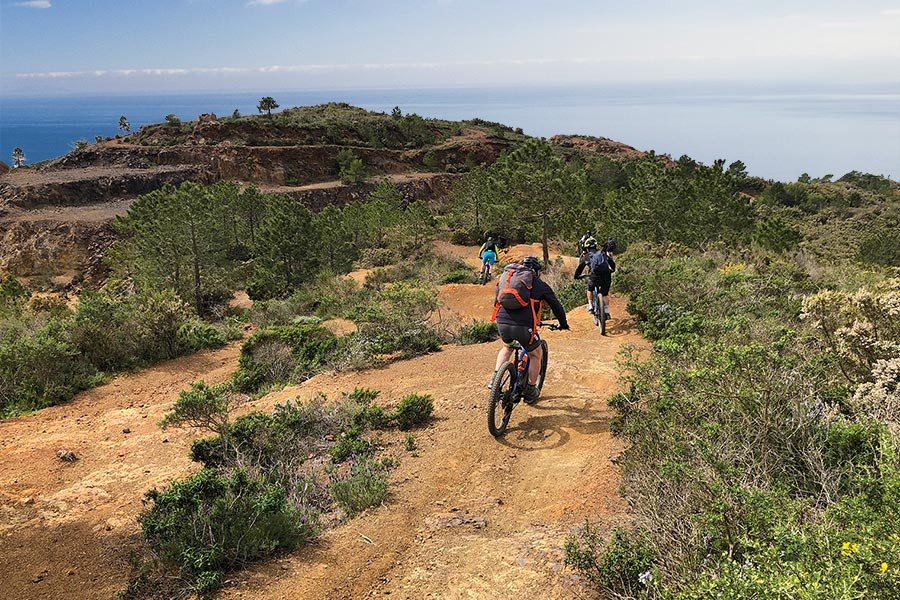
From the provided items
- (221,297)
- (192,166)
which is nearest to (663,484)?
(221,297)

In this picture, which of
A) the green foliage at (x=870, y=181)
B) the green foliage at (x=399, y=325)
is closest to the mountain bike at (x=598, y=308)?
the green foliage at (x=399, y=325)

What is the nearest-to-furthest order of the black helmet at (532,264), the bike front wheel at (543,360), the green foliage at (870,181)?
the black helmet at (532,264), the bike front wheel at (543,360), the green foliage at (870,181)

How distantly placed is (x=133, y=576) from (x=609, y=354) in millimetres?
6727

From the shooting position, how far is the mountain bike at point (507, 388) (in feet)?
18.2

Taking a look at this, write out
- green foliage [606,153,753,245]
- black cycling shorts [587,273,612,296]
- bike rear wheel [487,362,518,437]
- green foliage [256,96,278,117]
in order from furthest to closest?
1. green foliage [256,96,278,117]
2. green foliage [606,153,753,245]
3. black cycling shorts [587,273,612,296]
4. bike rear wheel [487,362,518,437]

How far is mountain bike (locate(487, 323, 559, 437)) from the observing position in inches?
219

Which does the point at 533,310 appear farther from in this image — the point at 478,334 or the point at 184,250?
the point at 184,250

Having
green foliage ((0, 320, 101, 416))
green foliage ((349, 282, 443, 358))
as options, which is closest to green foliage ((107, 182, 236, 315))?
green foliage ((0, 320, 101, 416))

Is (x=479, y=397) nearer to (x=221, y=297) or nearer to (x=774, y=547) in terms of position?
(x=774, y=547)

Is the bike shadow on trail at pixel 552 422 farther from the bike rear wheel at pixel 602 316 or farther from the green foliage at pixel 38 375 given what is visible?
the green foliage at pixel 38 375

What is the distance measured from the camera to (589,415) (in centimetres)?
614

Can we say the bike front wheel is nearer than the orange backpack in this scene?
No

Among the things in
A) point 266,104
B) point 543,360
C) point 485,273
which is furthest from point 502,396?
point 266,104

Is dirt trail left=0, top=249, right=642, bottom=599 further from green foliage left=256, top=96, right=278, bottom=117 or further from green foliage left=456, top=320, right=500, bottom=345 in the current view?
green foliage left=256, top=96, right=278, bottom=117
